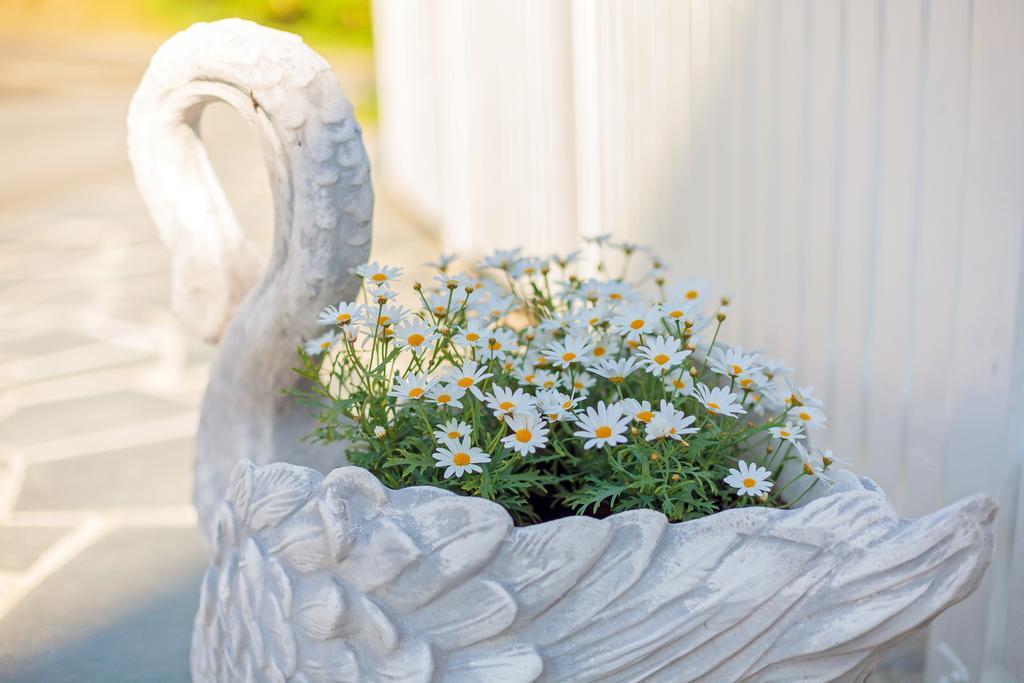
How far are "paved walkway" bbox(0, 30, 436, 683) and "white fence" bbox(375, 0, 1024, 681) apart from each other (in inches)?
51.3

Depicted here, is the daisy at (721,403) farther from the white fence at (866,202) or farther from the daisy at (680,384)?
the white fence at (866,202)

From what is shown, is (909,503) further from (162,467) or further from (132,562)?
(162,467)

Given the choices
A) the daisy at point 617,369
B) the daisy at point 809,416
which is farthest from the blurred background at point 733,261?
the daisy at point 617,369

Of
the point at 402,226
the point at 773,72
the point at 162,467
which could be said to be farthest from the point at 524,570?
the point at 402,226

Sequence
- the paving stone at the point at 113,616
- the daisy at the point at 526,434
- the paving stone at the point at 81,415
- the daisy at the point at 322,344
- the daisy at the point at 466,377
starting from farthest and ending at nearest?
the paving stone at the point at 81,415 < the paving stone at the point at 113,616 < the daisy at the point at 322,344 < the daisy at the point at 466,377 < the daisy at the point at 526,434

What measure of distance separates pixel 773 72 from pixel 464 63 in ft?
8.08

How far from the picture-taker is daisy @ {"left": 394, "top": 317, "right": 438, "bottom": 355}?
1300 millimetres

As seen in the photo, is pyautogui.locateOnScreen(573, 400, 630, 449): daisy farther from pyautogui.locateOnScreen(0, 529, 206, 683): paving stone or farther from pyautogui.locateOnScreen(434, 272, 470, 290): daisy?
pyautogui.locateOnScreen(0, 529, 206, 683): paving stone

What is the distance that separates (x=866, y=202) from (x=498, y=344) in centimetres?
82

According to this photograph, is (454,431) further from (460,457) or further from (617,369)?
(617,369)

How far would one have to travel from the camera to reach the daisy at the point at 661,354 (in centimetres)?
122

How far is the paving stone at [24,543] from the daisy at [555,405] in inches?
56.6

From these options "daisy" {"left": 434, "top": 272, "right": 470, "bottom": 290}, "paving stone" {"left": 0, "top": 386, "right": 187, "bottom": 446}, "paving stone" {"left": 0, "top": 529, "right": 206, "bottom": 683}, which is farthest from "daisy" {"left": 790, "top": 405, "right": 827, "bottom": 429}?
"paving stone" {"left": 0, "top": 386, "right": 187, "bottom": 446}

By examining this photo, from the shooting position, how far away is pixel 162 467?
2.69 meters
